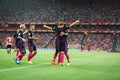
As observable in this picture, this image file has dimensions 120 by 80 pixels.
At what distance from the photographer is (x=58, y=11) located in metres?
65.7

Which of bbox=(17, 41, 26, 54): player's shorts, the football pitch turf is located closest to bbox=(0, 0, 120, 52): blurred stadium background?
bbox=(17, 41, 26, 54): player's shorts

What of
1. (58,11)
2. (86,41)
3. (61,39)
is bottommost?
(86,41)

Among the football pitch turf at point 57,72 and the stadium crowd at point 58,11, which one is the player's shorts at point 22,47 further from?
the stadium crowd at point 58,11

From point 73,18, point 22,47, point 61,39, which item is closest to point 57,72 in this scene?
point 61,39

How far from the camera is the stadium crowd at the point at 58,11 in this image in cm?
6319

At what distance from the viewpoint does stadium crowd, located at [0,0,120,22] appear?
63188 mm

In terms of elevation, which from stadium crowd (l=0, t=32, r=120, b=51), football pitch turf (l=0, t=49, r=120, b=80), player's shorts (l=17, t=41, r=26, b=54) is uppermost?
player's shorts (l=17, t=41, r=26, b=54)

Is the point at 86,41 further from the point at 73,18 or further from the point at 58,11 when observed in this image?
the point at 58,11

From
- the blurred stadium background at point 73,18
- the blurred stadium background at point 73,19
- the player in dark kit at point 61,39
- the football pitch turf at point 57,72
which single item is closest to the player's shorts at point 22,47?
the football pitch turf at point 57,72

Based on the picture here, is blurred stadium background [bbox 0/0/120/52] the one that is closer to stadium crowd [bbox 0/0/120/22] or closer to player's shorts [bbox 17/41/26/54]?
stadium crowd [bbox 0/0/120/22]

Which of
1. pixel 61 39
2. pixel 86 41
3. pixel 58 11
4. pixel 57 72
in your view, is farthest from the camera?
pixel 58 11

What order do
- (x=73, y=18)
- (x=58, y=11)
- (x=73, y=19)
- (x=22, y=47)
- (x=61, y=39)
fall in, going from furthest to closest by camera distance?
(x=58, y=11), (x=73, y=18), (x=73, y=19), (x=22, y=47), (x=61, y=39)

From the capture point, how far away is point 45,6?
2660 inches

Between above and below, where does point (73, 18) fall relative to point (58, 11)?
→ below
